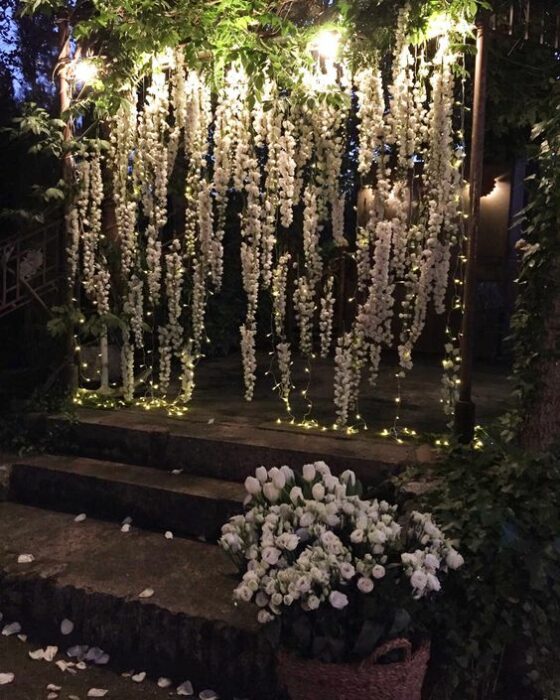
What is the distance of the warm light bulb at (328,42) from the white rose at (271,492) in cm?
342

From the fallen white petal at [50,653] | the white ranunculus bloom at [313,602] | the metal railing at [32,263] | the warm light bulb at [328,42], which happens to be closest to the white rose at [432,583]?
the white ranunculus bloom at [313,602]

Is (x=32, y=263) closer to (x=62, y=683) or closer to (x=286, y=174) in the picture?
Result: (x=286, y=174)

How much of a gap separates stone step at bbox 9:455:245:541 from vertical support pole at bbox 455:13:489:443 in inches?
58.8

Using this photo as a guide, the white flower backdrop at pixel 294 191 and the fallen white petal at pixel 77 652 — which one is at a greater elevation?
the white flower backdrop at pixel 294 191

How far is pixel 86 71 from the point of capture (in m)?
5.65

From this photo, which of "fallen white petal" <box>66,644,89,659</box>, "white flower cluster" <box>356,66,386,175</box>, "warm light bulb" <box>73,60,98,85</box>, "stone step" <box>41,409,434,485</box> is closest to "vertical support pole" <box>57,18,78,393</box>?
"warm light bulb" <box>73,60,98,85</box>

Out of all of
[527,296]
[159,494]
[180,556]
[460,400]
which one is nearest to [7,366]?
[159,494]

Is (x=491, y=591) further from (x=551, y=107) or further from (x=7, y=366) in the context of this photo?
(x=7, y=366)

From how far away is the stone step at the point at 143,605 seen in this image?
317cm

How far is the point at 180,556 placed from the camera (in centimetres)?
393

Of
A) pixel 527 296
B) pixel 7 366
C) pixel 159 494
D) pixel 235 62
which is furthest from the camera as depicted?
pixel 7 366

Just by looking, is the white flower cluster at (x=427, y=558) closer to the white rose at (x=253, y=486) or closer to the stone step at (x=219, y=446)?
the white rose at (x=253, y=486)

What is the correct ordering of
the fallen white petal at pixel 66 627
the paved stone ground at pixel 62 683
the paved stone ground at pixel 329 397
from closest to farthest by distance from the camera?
the paved stone ground at pixel 62 683 < the fallen white petal at pixel 66 627 < the paved stone ground at pixel 329 397

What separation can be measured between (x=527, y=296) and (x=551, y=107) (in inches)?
42.2
